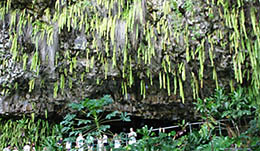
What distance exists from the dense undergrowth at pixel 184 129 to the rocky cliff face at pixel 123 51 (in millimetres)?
367

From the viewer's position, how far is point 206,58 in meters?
3.86

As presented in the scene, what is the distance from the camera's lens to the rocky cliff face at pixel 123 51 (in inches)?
148

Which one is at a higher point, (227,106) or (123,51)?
(123,51)

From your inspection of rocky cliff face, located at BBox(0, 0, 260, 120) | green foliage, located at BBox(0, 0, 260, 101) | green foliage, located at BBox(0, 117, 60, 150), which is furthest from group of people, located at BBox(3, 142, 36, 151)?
green foliage, located at BBox(0, 0, 260, 101)

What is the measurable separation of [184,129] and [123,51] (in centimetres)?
154

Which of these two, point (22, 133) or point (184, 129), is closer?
point (184, 129)

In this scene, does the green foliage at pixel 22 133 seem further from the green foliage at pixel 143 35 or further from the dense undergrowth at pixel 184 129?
the green foliage at pixel 143 35

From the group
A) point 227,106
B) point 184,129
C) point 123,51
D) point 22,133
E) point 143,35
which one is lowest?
point 22,133

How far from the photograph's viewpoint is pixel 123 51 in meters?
3.87

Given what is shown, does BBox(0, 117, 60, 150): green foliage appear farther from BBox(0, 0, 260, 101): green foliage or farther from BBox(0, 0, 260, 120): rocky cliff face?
BBox(0, 0, 260, 101): green foliage

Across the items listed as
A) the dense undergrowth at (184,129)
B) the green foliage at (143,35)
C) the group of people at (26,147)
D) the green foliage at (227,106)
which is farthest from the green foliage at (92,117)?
the group of people at (26,147)

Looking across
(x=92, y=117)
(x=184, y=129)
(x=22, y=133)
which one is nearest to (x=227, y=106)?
(x=184, y=129)

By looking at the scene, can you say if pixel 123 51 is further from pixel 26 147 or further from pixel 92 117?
pixel 26 147

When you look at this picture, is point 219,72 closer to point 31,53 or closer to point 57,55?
point 57,55
